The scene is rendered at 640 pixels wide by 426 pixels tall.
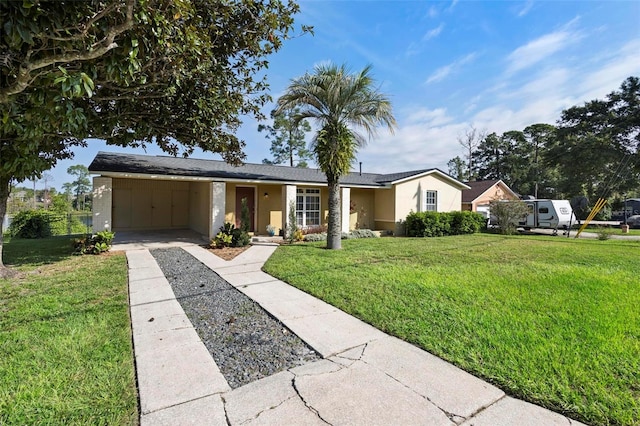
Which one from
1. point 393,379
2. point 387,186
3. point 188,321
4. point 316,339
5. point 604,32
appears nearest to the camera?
point 393,379

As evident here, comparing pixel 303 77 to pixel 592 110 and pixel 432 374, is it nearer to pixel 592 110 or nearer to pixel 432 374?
pixel 432 374

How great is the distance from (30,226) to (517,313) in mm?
20159

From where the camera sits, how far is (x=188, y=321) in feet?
14.4

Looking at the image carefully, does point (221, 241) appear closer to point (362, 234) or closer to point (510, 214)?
point (362, 234)

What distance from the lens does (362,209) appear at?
1778 cm

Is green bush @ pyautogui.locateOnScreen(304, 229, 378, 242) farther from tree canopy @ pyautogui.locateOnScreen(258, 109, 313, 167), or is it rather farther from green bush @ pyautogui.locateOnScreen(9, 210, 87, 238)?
tree canopy @ pyautogui.locateOnScreen(258, 109, 313, 167)

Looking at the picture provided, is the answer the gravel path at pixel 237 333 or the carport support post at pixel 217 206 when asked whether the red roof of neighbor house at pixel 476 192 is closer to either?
the carport support post at pixel 217 206

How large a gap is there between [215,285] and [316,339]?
11.0ft

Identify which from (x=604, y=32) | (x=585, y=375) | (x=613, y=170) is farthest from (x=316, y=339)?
(x=613, y=170)

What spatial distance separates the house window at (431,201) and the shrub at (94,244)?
1576 cm

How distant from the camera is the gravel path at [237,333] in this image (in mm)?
3178

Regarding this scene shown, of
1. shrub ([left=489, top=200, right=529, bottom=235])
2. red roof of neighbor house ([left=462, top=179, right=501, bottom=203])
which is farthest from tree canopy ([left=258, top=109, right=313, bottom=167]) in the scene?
shrub ([left=489, top=200, right=529, bottom=235])

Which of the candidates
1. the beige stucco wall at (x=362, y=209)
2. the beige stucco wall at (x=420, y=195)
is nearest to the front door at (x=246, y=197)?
the beige stucco wall at (x=362, y=209)

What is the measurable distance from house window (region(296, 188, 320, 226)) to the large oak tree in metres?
4.83
